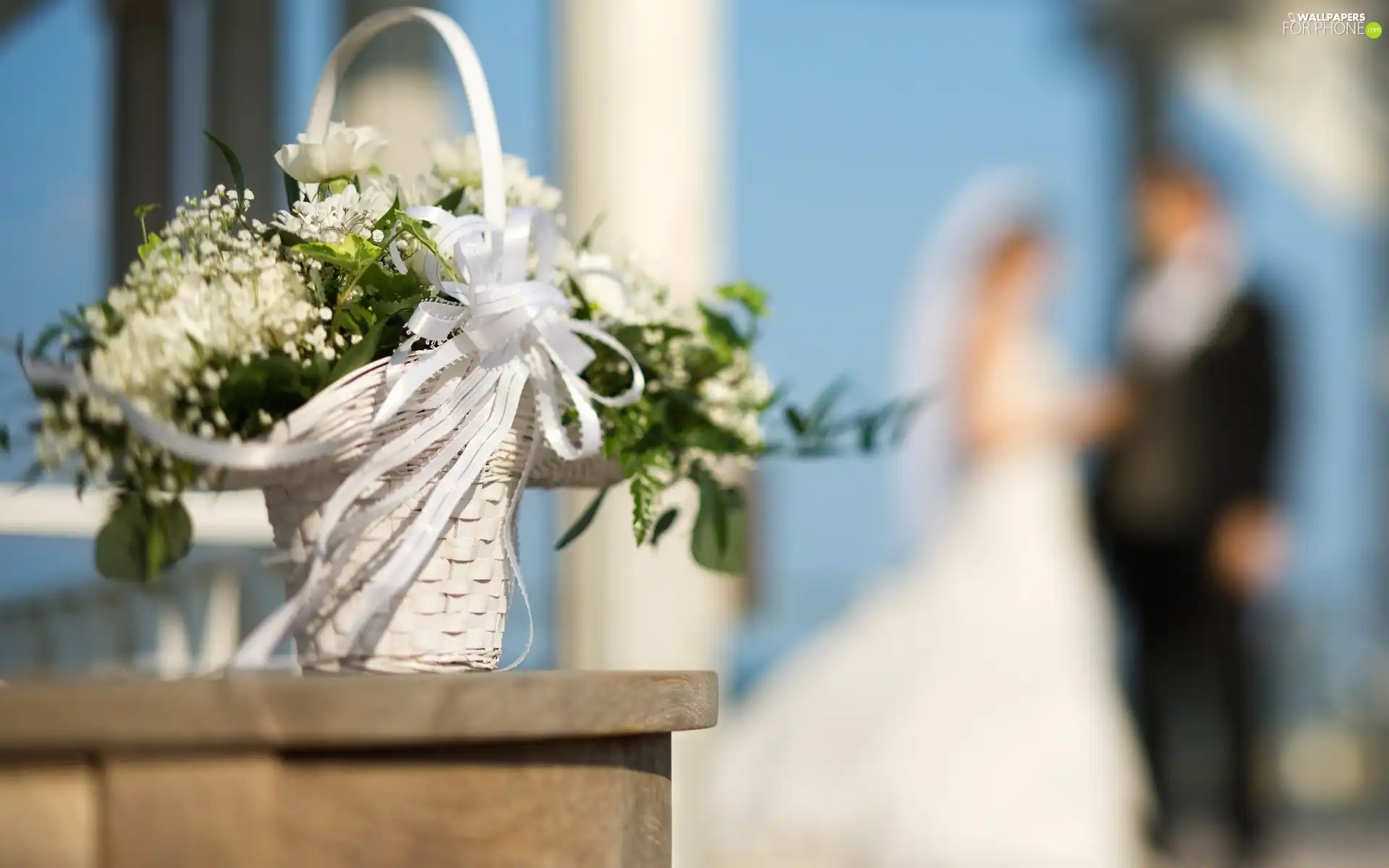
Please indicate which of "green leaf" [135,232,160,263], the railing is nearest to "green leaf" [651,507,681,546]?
"green leaf" [135,232,160,263]

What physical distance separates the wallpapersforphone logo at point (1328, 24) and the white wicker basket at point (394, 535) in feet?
8.43

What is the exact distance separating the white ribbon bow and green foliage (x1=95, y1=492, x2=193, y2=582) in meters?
0.07

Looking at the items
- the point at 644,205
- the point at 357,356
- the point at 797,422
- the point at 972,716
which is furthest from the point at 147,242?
the point at 972,716

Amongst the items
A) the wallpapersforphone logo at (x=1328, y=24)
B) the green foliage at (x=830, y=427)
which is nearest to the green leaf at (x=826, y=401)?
the green foliage at (x=830, y=427)

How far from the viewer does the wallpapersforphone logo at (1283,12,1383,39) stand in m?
3.49

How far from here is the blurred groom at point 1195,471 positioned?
3783mm

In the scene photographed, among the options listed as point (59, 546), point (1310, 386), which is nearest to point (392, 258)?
point (59, 546)

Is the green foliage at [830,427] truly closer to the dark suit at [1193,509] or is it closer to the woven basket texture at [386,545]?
the woven basket texture at [386,545]

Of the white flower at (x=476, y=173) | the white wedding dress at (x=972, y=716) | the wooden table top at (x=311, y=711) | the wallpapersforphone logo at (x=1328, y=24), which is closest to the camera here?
the wooden table top at (x=311, y=711)

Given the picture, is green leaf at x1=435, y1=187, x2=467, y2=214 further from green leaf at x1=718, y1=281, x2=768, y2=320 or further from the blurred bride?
the blurred bride

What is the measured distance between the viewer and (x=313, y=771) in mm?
554

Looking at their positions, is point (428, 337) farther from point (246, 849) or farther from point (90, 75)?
point (90, 75)

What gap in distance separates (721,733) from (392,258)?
150 inches

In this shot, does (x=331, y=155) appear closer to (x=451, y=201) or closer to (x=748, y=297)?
(x=451, y=201)
